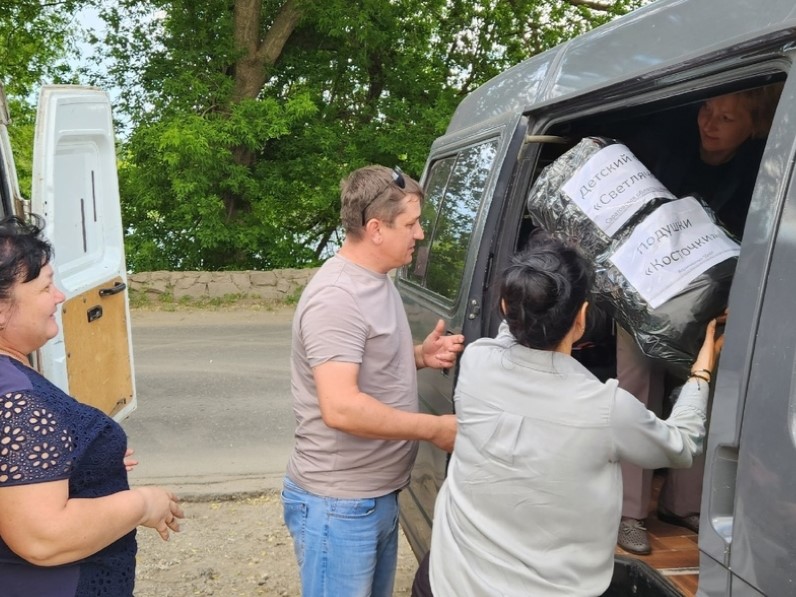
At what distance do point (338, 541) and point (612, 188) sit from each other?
1.34 metres

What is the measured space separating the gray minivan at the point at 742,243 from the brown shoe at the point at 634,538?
9 cm

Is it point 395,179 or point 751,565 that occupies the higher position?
point 395,179

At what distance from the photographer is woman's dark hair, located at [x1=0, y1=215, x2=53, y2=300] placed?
1847mm

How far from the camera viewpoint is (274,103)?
37.9ft

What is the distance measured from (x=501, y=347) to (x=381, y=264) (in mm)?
624

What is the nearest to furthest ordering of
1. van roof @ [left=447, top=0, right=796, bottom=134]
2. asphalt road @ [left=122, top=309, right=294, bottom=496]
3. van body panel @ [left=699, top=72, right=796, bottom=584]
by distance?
van body panel @ [left=699, top=72, right=796, bottom=584] → van roof @ [left=447, top=0, right=796, bottom=134] → asphalt road @ [left=122, top=309, right=294, bottom=496]

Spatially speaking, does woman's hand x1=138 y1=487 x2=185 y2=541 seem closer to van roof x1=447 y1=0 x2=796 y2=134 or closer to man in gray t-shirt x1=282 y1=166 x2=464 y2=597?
man in gray t-shirt x1=282 y1=166 x2=464 y2=597

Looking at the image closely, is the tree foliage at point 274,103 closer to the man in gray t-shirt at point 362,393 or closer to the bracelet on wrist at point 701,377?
the man in gray t-shirt at point 362,393

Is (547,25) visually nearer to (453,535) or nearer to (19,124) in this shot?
(19,124)

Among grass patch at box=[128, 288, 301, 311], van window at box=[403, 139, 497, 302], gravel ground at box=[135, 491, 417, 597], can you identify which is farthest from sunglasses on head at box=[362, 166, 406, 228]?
grass patch at box=[128, 288, 301, 311]

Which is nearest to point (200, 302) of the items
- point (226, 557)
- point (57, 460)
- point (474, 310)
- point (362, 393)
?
point (226, 557)

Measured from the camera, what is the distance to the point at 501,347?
1.89 m

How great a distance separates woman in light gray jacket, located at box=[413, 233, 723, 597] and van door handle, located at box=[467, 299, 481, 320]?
3.49ft

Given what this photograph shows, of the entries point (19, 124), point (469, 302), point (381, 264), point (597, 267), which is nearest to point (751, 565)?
point (597, 267)
